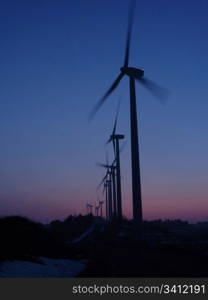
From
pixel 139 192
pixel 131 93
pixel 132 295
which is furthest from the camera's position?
pixel 131 93

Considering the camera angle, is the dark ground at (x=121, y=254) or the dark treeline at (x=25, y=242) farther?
the dark treeline at (x=25, y=242)

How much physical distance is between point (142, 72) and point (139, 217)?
2136 cm

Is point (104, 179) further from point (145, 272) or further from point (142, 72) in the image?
point (145, 272)

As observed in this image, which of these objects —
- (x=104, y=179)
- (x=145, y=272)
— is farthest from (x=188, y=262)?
(x=104, y=179)

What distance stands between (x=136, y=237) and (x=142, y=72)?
2328cm

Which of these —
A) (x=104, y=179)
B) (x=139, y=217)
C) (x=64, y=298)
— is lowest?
(x=64, y=298)

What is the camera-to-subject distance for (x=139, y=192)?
5572cm

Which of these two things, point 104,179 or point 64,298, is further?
point 104,179

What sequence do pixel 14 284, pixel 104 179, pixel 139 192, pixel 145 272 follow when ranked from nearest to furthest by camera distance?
pixel 14 284 < pixel 145 272 < pixel 139 192 < pixel 104 179

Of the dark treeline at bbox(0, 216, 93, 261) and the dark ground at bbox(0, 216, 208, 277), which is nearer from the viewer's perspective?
the dark ground at bbox(0, 216, 208, 277)

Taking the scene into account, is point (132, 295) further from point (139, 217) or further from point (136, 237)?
point (136, 237)

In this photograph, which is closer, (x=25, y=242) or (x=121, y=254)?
(x=121, y=254)

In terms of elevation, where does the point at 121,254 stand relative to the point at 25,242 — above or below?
below

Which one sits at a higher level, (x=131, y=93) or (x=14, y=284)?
(x=131, y=93)
